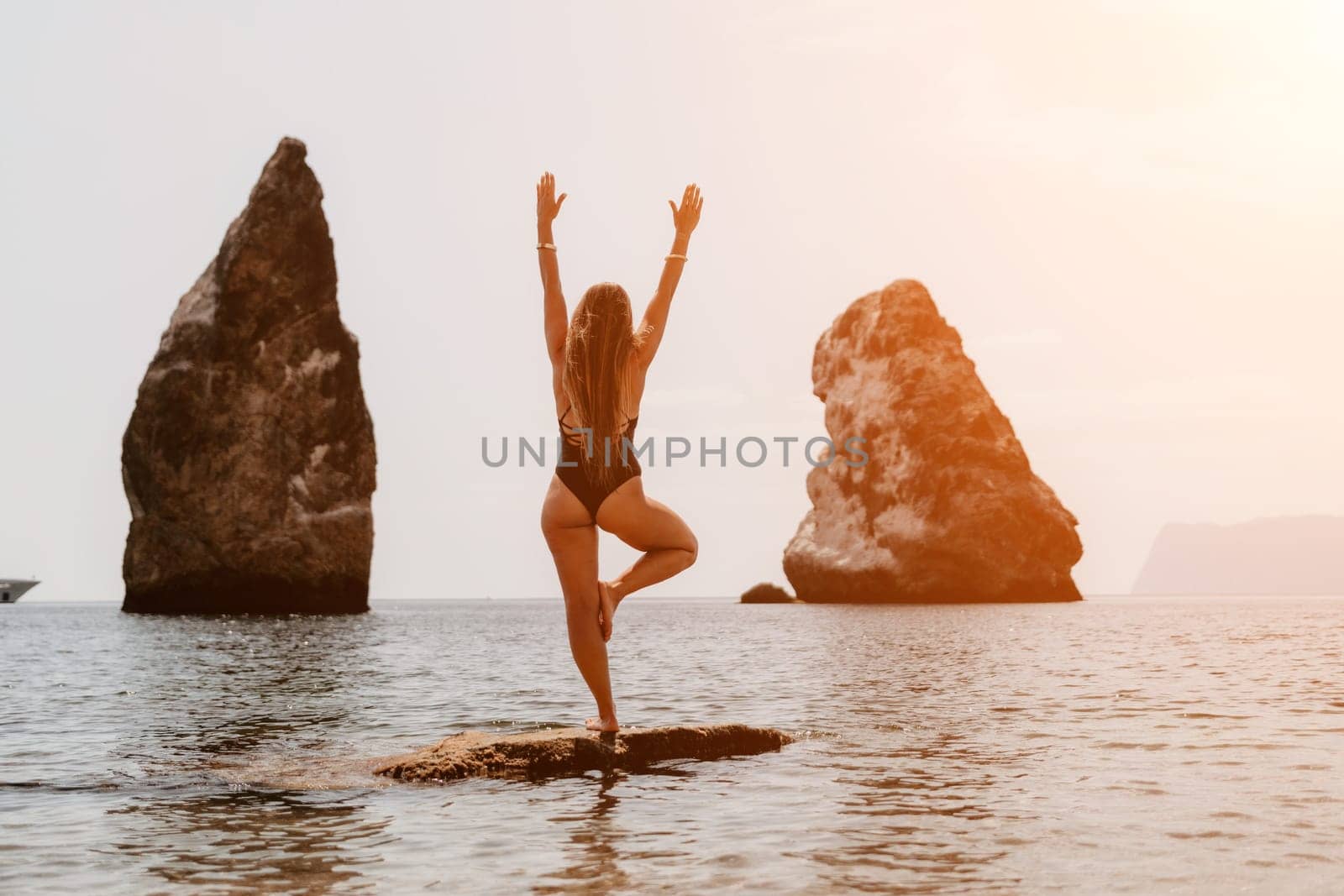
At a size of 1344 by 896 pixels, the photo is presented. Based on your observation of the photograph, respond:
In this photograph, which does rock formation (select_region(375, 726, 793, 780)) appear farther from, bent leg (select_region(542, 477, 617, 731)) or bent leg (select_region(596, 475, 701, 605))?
bent leg (select_region(596, 475, 701, 605))

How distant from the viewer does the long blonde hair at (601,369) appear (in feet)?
22.1

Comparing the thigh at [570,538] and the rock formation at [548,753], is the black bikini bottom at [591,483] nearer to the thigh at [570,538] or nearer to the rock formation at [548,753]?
the thigh at [570,538]

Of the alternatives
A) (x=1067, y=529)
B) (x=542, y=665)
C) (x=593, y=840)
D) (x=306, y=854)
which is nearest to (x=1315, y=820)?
(x=593, y=840)

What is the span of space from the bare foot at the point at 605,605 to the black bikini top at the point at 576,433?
2.79 feet

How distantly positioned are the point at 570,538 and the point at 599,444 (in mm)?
601

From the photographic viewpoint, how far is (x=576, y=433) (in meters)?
6.84

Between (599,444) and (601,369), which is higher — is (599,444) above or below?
below

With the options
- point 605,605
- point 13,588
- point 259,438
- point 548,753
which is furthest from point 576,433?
point 13,588

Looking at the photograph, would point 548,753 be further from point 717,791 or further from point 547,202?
point 547,202

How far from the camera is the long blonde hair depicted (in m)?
6.73

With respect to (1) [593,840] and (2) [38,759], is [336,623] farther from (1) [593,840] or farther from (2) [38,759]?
(1) [593,840]

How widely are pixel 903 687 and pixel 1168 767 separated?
6.96 m

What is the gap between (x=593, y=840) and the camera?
17.2ft

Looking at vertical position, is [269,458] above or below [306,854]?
above
